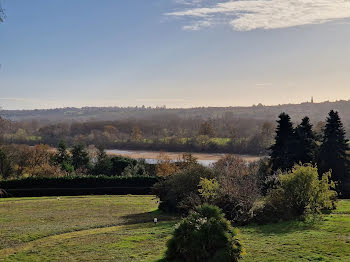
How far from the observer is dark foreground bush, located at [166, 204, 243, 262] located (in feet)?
39.0

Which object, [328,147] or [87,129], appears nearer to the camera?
[328,147]

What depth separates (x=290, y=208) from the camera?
19625 millimetres

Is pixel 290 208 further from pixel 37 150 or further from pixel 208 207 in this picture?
pixel 37 150

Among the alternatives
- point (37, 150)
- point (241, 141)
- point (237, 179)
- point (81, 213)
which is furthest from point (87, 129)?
point (237, 179)

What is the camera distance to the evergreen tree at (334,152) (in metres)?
34.2

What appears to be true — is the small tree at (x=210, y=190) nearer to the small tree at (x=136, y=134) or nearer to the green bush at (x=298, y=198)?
the green bush at (x=298, y=198)

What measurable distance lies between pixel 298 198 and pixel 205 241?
9212mm

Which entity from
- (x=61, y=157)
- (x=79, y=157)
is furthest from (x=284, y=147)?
(x=61, y=157)

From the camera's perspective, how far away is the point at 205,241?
1207 centimetres

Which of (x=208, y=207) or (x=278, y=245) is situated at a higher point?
(x=208, y=207)

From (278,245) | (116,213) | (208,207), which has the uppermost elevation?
(208,207)

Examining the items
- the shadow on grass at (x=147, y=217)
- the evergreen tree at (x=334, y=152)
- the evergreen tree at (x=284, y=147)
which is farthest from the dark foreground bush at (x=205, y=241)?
the evergreen tree at (x=334, y=152)

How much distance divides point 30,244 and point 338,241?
1413 cm

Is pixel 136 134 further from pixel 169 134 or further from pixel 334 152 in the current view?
pixel 334 152
